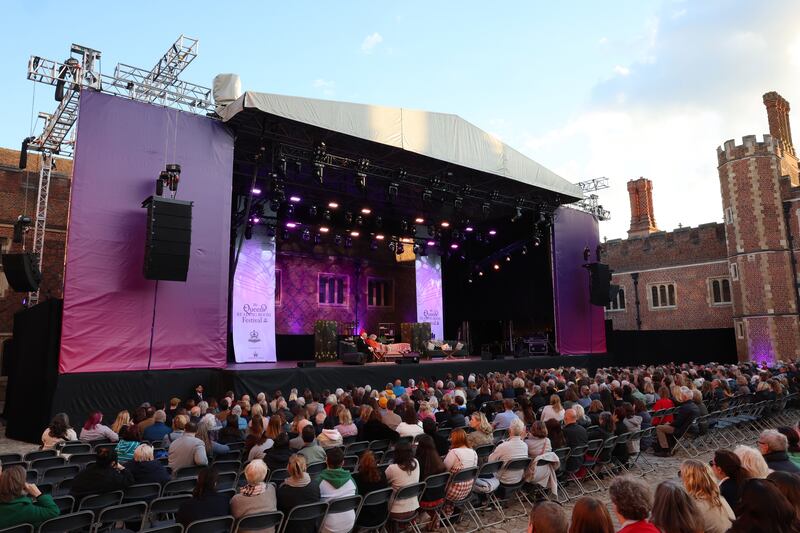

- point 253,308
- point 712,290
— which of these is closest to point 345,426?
point 253,308

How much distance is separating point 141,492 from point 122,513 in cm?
56

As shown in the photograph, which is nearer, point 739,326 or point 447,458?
point 447,458

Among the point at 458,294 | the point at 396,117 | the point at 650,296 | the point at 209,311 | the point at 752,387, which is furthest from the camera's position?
the point at 650,296

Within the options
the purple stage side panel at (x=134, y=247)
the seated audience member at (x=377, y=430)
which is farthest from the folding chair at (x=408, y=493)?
the purple stage side panel at (x=134, y=247)

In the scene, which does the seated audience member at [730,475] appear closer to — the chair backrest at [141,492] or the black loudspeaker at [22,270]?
the chair backrest at [141,492]

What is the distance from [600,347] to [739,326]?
7112 millimetres

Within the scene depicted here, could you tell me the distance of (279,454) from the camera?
5.41 m

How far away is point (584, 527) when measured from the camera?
8.16 ft

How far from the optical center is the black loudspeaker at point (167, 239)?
34.5 feet

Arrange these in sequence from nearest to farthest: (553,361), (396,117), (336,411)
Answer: (336,411) < (396,117) < (553,361)

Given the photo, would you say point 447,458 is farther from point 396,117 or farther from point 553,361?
point 553,361

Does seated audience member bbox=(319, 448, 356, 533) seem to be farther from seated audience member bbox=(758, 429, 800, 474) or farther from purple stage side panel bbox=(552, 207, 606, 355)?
purple stage side panel bbox=(552, 207, 606, 355)

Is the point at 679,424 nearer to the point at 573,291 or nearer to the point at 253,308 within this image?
the point at 573,291

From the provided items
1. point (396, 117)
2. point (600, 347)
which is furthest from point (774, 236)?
point (396, 117)
